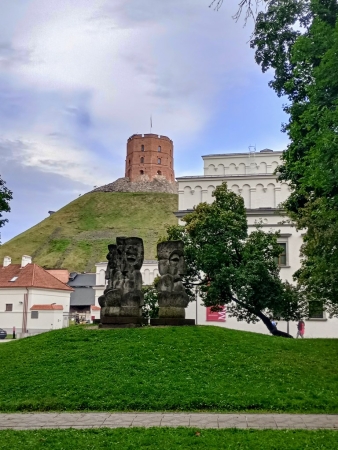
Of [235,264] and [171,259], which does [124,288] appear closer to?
[171,259]

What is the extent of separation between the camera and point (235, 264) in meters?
24.6

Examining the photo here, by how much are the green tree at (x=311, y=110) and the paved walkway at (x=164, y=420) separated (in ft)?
15.8

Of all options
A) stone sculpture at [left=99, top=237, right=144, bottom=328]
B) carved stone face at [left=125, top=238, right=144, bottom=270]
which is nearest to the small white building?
stone sculpture at [left=99, top=237, right=144, bottom=328]

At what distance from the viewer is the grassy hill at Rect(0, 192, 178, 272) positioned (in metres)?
105

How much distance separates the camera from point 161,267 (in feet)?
56.5

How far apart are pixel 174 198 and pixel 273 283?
11403cm

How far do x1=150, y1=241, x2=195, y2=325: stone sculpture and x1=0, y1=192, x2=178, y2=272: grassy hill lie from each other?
239 ft

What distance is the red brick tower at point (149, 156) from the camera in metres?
137

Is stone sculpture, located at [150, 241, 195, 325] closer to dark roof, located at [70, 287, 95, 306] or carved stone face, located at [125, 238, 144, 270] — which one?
carved stone face, located at [125, 238, 144, 270]

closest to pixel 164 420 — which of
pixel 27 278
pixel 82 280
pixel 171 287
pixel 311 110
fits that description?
pixel 311 110

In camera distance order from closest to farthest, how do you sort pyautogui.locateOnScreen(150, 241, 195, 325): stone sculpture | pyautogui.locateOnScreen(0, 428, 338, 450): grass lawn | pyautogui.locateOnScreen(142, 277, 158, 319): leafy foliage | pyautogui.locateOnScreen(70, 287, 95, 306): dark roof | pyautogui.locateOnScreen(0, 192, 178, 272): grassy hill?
pyautogui.locateOnScreen(0, 428, 338, 450): grass lawn
pyautogui.locateOnScreen(150, 241, 195, 325): stone sculpture
pyautogui.locateOnScreen(142, 277, 158, 319): leafy foliage
pyautogui.locateOnScreen(70, 287, 95, 306): dark roof
pyautogui.locateOnScreen(0, 192, 178, 272): grassy hill

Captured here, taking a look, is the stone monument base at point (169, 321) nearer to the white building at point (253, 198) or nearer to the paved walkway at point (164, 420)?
the paved walkway at point (164, 420)

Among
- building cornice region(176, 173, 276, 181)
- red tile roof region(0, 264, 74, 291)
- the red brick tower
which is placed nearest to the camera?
building cornice region(176, 173, 276, 181)

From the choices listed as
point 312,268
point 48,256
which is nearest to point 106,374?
point 312,268
